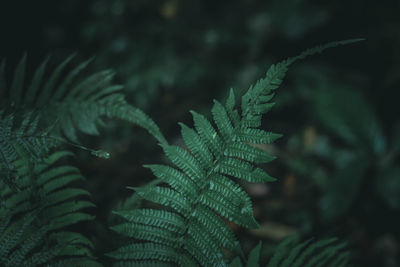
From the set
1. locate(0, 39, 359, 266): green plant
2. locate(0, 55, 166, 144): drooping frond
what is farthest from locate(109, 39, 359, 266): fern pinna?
locate(0, 55, 166, 144): drooping frond

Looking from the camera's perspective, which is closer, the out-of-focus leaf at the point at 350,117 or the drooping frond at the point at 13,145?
the drooping frond at the point at 13,145

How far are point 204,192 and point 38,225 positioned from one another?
2.12 ft

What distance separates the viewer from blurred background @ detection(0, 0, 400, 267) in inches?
104

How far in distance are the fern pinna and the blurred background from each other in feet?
5.01

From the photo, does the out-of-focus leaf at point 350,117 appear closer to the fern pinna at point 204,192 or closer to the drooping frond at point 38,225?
the fern pinna at point 204,192

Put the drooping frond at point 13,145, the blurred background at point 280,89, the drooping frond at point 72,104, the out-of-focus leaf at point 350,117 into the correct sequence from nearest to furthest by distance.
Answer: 1. the drooping frond at point 13,145
2. the drooping frond at point 72,104
3. the blurred background at point 280,89
4. the out-of-focus leaf at point 350,117

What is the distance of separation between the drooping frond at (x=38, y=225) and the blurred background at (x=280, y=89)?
1.23 meters

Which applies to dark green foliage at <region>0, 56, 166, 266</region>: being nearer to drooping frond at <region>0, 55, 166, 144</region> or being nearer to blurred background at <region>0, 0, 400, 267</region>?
drooping frond at <region>0, 55, 166, 144</region>

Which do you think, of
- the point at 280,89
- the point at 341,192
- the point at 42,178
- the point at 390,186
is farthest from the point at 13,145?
the point at 280,89

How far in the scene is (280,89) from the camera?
352cm

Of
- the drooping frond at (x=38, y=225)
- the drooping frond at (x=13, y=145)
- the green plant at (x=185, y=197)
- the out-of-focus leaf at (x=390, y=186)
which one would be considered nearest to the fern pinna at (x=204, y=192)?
the green plant at (x=185, y=197)

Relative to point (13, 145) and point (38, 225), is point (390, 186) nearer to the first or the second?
point (38, 225)

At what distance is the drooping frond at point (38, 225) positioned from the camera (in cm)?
107

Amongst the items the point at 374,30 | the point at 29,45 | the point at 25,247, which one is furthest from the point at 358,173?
the point at 29,45
